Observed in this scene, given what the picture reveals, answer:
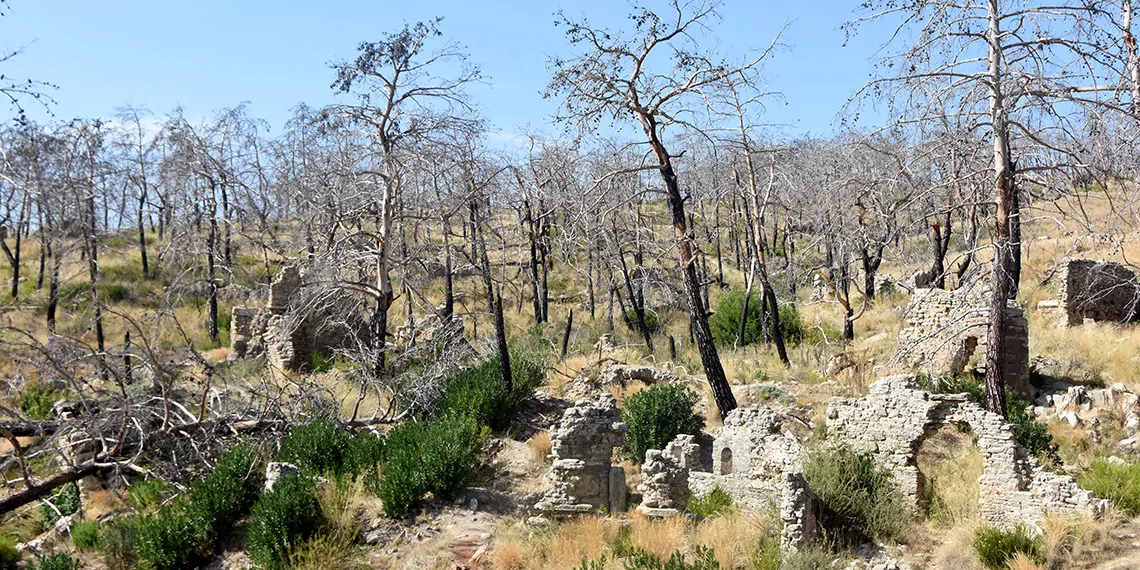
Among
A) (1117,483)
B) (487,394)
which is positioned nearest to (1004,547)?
(1117,483)

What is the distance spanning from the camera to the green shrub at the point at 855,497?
11.7m

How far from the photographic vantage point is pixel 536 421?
17.1 meters

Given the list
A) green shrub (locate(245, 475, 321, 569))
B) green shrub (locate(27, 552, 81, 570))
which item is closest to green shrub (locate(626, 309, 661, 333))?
green shrub (locate(245, 475, 321, 569))

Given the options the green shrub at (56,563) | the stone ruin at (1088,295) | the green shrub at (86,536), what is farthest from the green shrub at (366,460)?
the stone ruin at (1088,295)

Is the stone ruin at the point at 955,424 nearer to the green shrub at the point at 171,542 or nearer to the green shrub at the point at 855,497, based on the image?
the green shrub at the point at 855,497

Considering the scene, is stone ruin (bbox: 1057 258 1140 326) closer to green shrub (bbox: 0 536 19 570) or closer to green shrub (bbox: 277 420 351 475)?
green shrub (bbox: 277 420 351 475)

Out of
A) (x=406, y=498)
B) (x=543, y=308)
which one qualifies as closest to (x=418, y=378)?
(x=406, y=498)

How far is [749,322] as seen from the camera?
2494 centimetres

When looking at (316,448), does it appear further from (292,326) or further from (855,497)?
(855,497)

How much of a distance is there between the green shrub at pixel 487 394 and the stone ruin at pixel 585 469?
283 cm

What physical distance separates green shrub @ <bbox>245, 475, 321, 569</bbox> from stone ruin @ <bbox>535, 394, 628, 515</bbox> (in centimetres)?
302

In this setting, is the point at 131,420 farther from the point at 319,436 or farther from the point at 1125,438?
the point at 1125,438

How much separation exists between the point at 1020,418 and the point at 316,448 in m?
10.3

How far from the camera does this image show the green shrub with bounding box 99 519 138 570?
41.5ft
